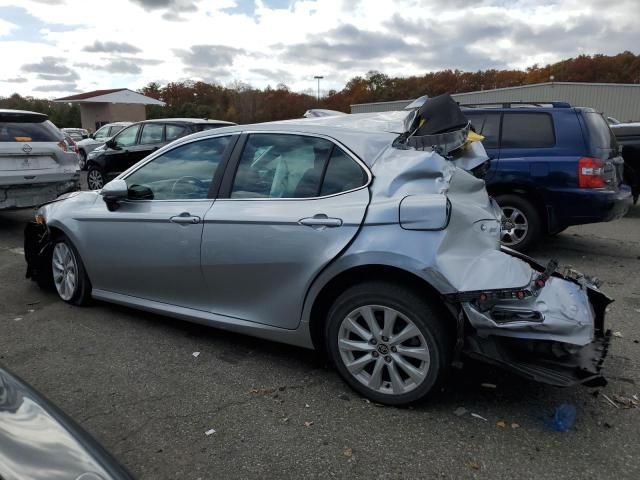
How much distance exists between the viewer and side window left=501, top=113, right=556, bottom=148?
6242 mm

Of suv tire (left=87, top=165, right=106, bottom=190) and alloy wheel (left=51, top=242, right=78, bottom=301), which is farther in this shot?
suv tire (left=87, top=165, right=106, bottom=190)

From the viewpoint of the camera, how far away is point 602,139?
19.9ft

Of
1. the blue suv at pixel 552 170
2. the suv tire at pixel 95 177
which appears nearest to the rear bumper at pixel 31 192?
the suv tire at pixel 95 177

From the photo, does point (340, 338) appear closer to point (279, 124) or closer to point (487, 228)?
point (487, 228)

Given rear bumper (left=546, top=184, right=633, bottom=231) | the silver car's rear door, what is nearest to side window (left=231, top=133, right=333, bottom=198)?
the silver car's rear door

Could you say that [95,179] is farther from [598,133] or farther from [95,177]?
[598,133]

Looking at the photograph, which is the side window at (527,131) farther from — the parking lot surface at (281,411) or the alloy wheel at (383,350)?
the alloy wheel at (383,350)

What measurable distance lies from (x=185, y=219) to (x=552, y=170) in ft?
14.5

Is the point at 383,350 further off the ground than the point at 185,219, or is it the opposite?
the point at 185,219

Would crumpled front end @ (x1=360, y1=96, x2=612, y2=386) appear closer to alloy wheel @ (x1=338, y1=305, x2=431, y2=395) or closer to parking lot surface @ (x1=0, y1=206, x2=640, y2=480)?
alloy wheel @ (x1=338, y1=305, x2=431, y2=395)

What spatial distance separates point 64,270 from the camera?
458 centimetres

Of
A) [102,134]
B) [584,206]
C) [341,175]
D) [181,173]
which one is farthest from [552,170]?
[102,134]

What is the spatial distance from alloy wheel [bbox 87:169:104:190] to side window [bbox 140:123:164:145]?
167 cm

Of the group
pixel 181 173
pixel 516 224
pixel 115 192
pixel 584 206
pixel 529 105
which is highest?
pixel 529 105
